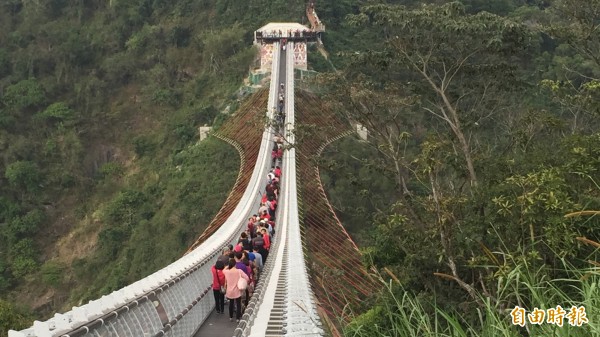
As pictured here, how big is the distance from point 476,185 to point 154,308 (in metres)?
4.50

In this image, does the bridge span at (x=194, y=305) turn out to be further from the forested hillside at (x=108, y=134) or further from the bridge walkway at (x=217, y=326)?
the forested hillside at (x=108, y=134)

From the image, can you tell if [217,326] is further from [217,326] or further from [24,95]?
[24,95]

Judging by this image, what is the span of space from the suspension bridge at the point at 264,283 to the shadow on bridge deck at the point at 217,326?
12 millimetres

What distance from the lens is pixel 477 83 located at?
1235 centimetres

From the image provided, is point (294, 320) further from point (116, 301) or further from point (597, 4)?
point (597, 4)

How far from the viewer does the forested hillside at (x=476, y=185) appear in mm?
5329

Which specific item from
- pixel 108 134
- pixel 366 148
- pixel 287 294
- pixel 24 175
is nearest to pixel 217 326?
pixel 287 294

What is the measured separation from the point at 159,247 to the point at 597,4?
18536 mm

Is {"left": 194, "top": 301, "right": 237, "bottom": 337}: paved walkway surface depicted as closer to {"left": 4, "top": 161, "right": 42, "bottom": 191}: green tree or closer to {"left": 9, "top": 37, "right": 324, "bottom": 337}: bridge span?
{"left": 9, "top": 37, "right": 324, "bottom": 337}: bridge span

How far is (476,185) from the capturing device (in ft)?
28.9

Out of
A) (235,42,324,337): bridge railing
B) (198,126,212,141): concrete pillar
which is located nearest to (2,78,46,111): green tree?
(198,126,212,141): concrete pillar

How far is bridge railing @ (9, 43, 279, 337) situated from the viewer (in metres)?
4.82

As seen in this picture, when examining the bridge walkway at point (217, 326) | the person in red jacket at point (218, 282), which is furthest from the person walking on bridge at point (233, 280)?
the bridge walkway at point (217, 326)

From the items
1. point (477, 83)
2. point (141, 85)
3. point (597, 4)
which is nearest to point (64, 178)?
point (141, 85)
